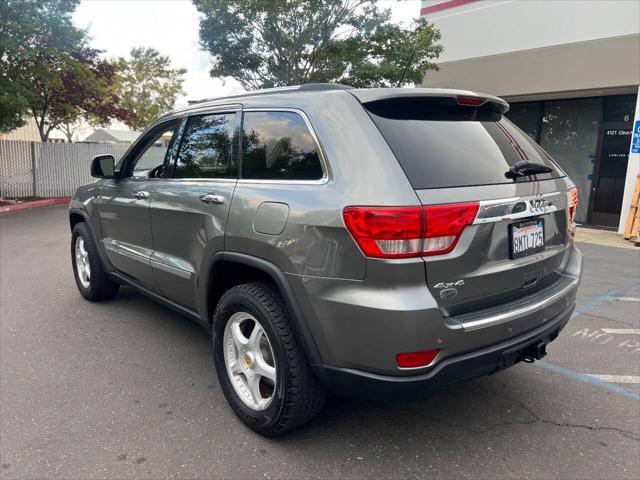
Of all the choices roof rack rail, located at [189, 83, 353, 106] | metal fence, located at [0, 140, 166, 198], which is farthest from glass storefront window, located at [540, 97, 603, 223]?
metal fence, located at [0, 140, 166, 198]

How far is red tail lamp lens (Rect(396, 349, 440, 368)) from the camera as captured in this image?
2104 millimetres

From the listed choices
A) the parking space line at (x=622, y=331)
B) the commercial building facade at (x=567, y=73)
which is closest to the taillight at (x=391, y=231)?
the parking space line at (x=622, y=331)

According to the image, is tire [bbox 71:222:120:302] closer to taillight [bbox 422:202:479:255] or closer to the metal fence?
taillight [bbox 422:202:479:255]

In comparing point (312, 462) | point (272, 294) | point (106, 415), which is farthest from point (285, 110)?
point (106, 415)

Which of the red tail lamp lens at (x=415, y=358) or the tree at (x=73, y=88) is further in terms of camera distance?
the tree at (x=73, y=88)

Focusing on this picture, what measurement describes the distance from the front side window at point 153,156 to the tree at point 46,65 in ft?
30.1

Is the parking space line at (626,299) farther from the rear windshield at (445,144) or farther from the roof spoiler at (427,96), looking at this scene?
the roof spoiler at (427,96)

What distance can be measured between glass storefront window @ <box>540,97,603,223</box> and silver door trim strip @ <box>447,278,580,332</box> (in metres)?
10.7

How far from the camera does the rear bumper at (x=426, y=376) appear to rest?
7.06ft

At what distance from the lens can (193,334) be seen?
4.15 meters

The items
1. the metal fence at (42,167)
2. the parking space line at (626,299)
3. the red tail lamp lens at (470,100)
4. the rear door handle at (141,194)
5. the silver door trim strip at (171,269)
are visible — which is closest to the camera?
the red tail lamp lens at (470,100)

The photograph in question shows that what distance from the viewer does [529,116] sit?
12.8 meters

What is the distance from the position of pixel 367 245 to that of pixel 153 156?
2.59 metres

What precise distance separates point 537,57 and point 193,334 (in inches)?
406
